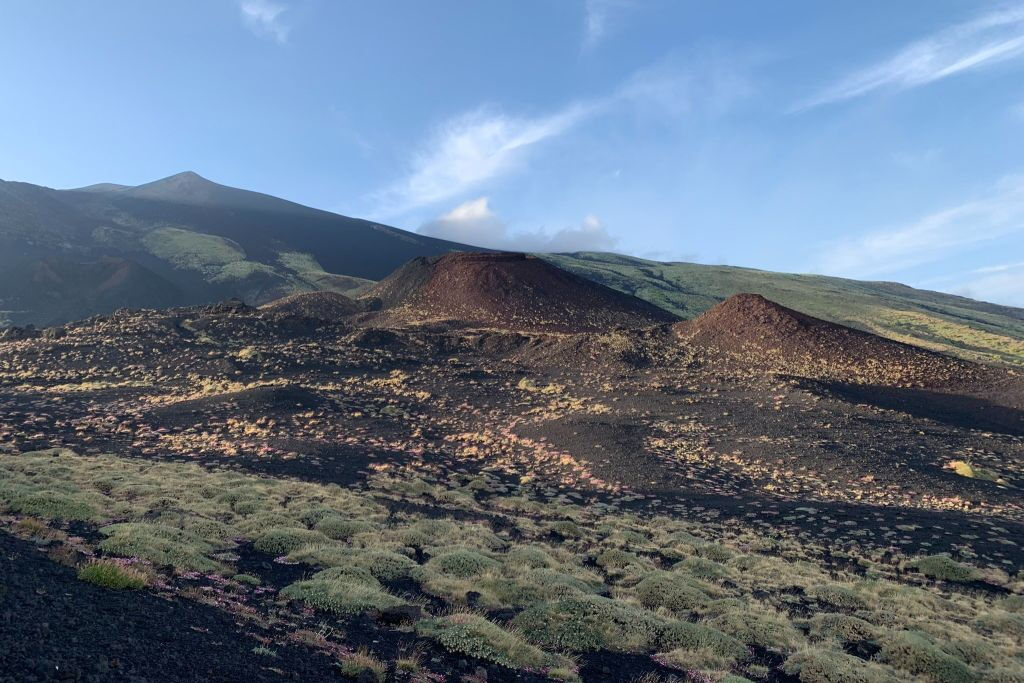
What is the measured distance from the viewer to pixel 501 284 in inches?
3236

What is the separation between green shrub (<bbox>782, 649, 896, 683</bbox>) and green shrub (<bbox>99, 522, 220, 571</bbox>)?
37.2ft

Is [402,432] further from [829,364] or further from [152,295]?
[152,295]

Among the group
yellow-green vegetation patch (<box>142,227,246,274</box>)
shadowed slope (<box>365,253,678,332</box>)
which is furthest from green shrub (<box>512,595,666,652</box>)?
yellow-green vegetation patch (<box>142,227,246,274</box>)

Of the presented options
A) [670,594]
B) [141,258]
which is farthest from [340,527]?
[141,258]

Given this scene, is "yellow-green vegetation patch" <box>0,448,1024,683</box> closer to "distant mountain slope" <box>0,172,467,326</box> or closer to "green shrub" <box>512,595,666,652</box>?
"green shrub" <box>512,595,666,652</box>

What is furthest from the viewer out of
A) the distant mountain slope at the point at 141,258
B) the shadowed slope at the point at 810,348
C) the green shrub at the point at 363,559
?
the distant mountain slope at the point at 141,258

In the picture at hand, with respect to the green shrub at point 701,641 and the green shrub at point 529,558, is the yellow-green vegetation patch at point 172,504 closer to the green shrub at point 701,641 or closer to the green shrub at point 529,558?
the green shrub at point 529,558

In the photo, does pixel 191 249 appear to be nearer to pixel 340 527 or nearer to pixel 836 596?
pixel 340 527

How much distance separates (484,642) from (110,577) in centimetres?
608

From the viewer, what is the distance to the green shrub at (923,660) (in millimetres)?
11789

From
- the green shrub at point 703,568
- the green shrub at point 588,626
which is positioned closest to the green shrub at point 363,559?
the green shrub at point 588,626

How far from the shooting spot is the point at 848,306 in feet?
462

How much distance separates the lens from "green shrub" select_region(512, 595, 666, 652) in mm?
11344

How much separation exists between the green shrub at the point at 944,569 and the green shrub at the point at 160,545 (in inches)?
808
